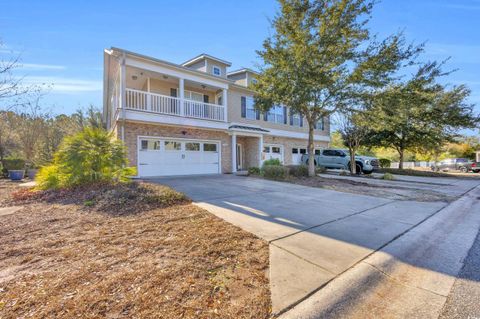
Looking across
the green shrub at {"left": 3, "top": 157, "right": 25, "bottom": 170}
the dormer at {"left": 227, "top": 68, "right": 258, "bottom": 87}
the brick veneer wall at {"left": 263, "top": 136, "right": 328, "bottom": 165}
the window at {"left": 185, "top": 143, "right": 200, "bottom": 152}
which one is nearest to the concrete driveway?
the window at {"left": 185, "top": 143, "right": 200, "bottom": 152}

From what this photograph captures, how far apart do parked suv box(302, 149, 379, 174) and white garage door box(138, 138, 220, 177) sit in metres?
9.16

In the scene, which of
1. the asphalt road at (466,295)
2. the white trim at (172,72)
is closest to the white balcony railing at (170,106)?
the white trim at (172,72)

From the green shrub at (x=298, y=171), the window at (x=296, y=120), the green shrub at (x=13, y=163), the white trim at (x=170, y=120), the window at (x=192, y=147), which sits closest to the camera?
the white trim at (x=170, y=120)

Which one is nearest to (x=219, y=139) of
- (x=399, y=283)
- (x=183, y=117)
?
(x=183, y=117)

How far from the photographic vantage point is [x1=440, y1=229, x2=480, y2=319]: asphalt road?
2.16 m

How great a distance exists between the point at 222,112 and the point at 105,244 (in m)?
11.7

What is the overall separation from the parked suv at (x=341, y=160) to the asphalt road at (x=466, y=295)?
14.6 meters

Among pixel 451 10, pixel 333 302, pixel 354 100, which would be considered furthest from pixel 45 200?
pixel 451 10

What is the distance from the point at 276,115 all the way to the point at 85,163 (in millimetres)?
14845

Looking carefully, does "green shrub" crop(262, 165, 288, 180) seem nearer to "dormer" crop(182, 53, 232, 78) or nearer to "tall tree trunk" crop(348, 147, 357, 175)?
"tall tree trunk" crop(348, 147, 357, 175)

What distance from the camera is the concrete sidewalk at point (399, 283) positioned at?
2.12m

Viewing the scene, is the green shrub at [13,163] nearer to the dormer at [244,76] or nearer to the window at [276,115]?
the dormer at [244,76]

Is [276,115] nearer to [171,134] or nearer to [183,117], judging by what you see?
[183,117]

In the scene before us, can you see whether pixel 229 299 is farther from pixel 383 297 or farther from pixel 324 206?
pixel 324 206
